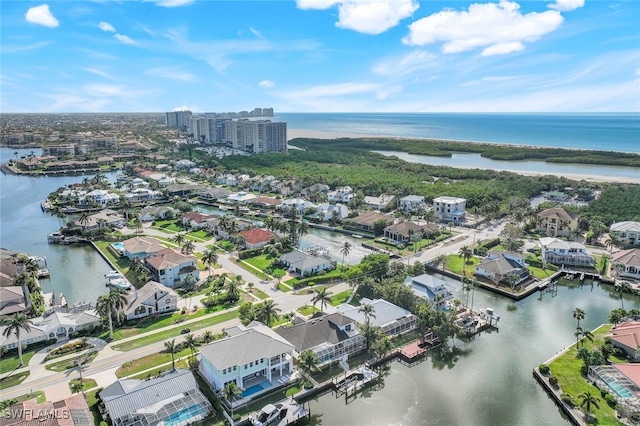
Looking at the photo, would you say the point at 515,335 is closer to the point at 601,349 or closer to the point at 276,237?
the point at 601,349

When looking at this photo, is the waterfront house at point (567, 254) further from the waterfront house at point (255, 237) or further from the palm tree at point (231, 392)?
the palm tree at point (231, 392)

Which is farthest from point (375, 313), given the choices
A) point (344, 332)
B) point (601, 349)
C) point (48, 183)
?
point (48, 183)

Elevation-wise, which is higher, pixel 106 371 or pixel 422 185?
pixel 422 185

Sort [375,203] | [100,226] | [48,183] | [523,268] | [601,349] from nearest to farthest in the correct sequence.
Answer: [601,349] < [523,268] < [100,226] < [375,203] < [48,183]

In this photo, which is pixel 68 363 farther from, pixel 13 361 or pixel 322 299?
pixel 322 299

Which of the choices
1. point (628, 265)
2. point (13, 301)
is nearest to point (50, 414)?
point (13, 301)

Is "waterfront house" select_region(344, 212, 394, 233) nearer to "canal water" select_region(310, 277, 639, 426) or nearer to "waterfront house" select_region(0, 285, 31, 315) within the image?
"canal water" select_region(310, 277, 639, 426)

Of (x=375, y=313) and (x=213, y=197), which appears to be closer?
(x=375, y=313)
